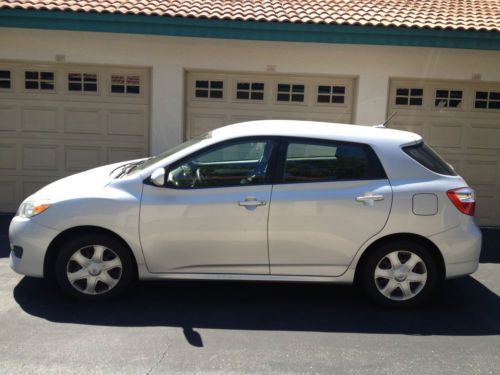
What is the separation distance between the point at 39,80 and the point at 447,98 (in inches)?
253

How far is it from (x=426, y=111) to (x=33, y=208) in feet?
20.4

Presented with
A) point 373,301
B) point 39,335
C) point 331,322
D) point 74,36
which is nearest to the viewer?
point 39,335

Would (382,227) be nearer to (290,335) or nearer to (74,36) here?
(290,335)

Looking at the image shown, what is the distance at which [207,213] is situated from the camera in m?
4.70

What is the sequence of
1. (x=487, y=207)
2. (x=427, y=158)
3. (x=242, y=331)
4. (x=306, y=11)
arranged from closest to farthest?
(x=242, y=331), (x=427, y=158), (x=306, y=11), (x=487, y=207)

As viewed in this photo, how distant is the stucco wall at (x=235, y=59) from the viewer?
326 inches

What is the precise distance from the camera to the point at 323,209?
473 cm

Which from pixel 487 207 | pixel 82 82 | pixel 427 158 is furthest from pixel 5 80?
pixel 487 207

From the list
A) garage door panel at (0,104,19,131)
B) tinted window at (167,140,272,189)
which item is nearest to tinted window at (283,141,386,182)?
tinted window at (167,140,272,189)

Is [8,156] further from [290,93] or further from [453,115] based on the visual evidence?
[453,115]

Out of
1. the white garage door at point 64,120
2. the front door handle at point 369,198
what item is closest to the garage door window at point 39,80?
the white garage door at point 64,120

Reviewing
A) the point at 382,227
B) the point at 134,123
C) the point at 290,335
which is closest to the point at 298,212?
the point at 382,227

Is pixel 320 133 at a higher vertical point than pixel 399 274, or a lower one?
higher

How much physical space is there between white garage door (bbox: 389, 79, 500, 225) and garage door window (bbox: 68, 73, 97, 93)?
4682mm
